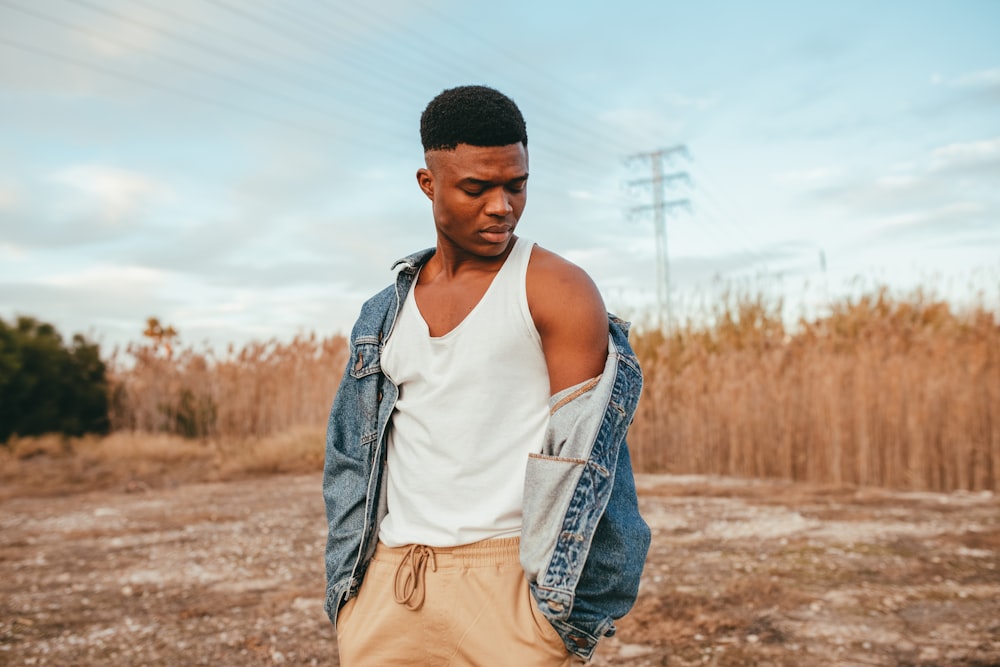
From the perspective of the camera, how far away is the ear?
1.72m

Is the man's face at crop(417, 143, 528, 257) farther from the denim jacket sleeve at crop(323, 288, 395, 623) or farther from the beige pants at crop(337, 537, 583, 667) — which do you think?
the beige pants at crop(337, 537, 583, 667)

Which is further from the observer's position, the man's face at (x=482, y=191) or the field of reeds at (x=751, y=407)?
the field of reeds at (x=751, y=407)

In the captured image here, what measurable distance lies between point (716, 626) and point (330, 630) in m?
1.93

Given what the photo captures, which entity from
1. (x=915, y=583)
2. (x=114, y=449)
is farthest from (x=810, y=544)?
(x=114, y=449)

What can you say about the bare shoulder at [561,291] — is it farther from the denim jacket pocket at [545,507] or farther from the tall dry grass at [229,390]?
the tall dry grass at [229,390]

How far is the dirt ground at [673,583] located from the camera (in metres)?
3.85

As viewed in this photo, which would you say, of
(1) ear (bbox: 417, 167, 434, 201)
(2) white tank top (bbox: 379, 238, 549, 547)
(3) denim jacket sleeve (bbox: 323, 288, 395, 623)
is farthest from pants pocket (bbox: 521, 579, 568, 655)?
(1) ear (bbox: 417, 167, 434, 201)

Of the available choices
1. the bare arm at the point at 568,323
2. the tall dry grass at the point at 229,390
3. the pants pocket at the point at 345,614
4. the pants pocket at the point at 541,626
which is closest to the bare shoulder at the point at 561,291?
the bare arm at the point at 568,323

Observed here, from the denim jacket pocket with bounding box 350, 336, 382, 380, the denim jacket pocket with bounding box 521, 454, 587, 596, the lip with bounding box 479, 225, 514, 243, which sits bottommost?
the denim jacket pocket with bounding box 521, 454, 587, 596

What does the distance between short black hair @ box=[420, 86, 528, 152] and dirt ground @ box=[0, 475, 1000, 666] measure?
2.75 meters

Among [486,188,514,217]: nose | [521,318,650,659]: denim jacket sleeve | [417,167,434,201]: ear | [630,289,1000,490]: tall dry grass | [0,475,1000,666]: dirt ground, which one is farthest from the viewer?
[630,289,1000,490]: tall dry grass

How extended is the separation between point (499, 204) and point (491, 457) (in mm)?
500

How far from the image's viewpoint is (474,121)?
1.62 metres

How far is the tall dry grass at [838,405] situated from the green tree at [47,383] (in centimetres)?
843
